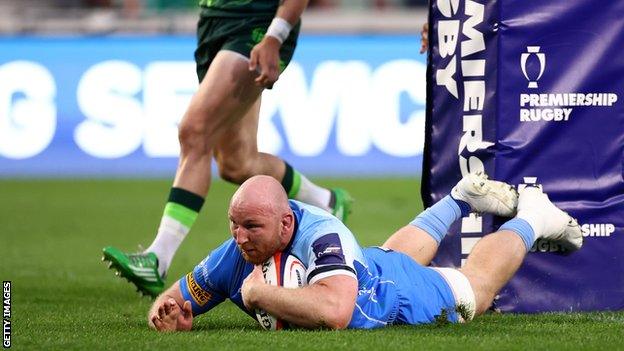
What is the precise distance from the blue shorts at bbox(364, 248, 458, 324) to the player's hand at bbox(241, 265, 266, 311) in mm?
537

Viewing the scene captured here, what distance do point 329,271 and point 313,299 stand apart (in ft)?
0.43

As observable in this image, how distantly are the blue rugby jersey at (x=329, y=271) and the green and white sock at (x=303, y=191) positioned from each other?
10.3ft

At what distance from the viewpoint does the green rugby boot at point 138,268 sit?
24.0ft

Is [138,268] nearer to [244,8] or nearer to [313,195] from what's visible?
[244,8]

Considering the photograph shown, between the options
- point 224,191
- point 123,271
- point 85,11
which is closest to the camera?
point 123,271

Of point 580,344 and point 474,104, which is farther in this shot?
point 474,104

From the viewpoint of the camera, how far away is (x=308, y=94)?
53.8ft

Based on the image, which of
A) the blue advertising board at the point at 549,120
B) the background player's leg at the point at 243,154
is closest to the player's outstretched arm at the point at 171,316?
the blue advertising board at the point at 549,120

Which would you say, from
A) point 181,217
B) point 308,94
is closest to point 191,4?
point 308,94

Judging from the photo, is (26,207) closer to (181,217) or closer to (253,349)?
(181,217)

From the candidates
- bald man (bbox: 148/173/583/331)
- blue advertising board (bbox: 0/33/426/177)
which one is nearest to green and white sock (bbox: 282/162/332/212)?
bald man (bbox: 148/173/583/331)

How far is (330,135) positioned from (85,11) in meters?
5.20

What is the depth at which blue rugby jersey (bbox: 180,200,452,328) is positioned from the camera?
18.4ft

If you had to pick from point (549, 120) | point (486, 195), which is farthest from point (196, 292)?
point (549, 120)
